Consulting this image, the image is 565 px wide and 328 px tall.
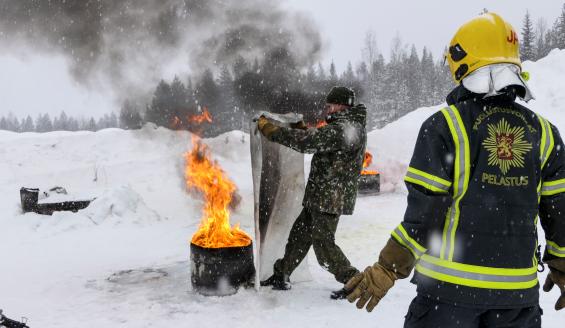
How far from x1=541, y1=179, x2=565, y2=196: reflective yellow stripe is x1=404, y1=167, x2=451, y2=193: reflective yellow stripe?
0.53 meters

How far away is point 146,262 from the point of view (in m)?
5.87

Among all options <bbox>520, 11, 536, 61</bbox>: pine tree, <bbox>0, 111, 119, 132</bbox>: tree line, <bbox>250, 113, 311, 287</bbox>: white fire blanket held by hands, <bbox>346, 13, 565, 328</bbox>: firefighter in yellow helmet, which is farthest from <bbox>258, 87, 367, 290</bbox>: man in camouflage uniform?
<bbox>0, 111, 119, 132</bbox>: tree line

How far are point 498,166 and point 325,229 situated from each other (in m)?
2.46

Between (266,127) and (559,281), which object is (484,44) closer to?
(559,281)

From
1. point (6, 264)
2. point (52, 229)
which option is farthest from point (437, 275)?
point (52, 229)

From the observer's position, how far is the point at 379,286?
2.01 meters

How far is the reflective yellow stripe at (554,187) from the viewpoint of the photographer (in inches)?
81.4

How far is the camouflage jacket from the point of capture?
392 cm

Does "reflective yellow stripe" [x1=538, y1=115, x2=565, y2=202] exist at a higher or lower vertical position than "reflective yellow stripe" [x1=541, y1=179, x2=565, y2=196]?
higher

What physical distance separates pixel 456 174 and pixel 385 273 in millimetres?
523

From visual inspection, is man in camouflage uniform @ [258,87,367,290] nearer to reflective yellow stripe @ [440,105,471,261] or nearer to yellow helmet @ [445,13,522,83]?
yellow helmet @ [445,13,522,83]

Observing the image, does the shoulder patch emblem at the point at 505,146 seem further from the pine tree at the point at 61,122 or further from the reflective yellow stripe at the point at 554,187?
the pine tree at the point at 61,122

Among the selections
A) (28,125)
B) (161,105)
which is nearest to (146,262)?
(161,105)

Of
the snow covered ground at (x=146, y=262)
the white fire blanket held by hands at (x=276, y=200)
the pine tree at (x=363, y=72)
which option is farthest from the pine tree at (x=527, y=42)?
the white fire blanket held by hands at (x=276, y=200)
